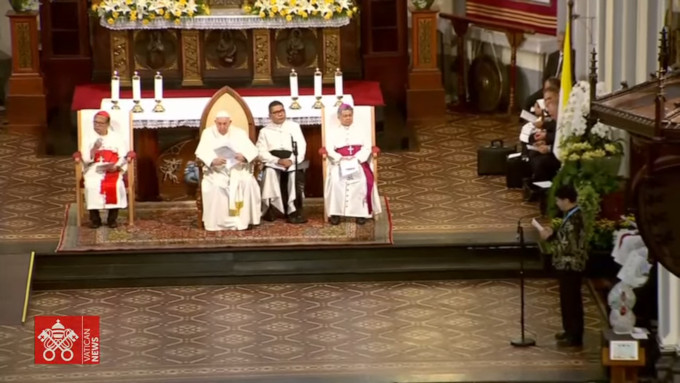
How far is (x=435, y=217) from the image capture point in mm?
15242

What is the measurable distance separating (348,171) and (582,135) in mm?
2263

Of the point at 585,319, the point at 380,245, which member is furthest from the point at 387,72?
the point at 585,319

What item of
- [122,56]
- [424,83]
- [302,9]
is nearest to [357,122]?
[302,9]

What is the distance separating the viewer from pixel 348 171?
14664 millimetres

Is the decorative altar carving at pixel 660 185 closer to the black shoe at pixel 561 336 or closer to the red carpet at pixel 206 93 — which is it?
the black shoe at pixel 561 336

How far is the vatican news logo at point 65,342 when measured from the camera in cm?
1212

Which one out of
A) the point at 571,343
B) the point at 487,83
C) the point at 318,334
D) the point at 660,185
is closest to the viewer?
the point at 660,185

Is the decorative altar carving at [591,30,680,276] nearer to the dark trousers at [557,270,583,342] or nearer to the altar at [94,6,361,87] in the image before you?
the dark trousers at [557,270,583,342]

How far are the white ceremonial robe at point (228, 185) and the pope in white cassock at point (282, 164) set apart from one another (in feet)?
0.56

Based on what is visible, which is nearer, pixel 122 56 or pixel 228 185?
pixel 228 185

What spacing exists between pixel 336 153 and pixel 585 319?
2946mm

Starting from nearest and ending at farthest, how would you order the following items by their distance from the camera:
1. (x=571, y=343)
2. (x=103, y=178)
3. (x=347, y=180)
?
(x=571, y=343) → (x=103, y=178) → (x=347, y=180)

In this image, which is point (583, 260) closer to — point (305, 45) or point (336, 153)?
point (336, 153)

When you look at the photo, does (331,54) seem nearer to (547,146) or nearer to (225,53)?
(225,53)
